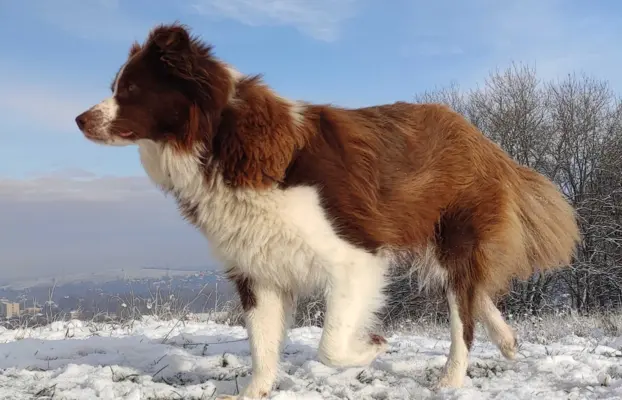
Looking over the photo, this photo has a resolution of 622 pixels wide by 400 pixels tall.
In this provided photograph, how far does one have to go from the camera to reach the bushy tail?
202 inches

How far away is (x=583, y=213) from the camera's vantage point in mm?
29094

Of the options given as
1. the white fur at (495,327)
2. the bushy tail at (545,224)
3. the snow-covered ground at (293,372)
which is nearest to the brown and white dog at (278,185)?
the snow-covered ground at (293,372)

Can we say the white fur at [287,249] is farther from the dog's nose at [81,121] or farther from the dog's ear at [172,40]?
the dog's ear at [172,40]

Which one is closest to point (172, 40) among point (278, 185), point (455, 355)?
point (278, 185)

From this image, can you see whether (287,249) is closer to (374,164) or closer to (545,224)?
(374,164)

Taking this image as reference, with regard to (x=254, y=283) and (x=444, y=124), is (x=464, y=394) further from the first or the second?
(x=444, y=124)

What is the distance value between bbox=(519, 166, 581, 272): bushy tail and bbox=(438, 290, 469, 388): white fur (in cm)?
109

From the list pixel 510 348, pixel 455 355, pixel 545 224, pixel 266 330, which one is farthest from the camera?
pixel 545 224

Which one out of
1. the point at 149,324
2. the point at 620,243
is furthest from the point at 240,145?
the point at 620,243

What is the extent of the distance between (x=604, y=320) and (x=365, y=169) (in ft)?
19.7

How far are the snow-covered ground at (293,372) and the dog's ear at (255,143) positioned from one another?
4.50ft

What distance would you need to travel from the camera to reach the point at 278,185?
3689 mm

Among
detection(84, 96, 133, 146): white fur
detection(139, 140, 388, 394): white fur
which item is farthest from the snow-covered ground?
detection(84, 96, 133, 146): white fur

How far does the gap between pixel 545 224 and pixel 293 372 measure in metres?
2.58
